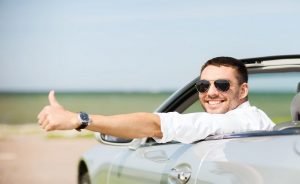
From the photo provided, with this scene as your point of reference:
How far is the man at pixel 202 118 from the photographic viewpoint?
383 cm

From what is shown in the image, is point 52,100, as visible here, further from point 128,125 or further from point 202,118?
point 202,118

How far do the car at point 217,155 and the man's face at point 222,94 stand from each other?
0.20 m

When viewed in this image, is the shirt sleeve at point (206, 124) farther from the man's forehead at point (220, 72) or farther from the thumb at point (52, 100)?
the thumb at point (52, 100)

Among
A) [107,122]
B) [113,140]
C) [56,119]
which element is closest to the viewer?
[56,119]

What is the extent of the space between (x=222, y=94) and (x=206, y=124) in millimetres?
256

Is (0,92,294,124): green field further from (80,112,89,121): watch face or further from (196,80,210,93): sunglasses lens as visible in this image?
(80,112,89,121): watch face

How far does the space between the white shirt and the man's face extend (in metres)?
0.05

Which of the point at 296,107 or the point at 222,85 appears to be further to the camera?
the point at 296,107

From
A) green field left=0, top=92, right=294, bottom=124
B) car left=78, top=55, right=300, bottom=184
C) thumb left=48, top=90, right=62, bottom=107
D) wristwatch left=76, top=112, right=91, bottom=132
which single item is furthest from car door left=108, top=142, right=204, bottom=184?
green field left=0, top=92, right=294, bottom=124

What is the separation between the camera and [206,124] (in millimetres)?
4172

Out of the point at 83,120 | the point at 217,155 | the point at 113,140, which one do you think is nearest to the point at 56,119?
the point at 83,120

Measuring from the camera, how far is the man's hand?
12.3ft

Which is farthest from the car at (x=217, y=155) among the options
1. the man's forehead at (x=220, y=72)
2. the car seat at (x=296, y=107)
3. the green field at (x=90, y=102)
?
the green field at (x=90, y=102)

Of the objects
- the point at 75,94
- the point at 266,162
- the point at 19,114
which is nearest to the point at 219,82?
the point at 266,162
